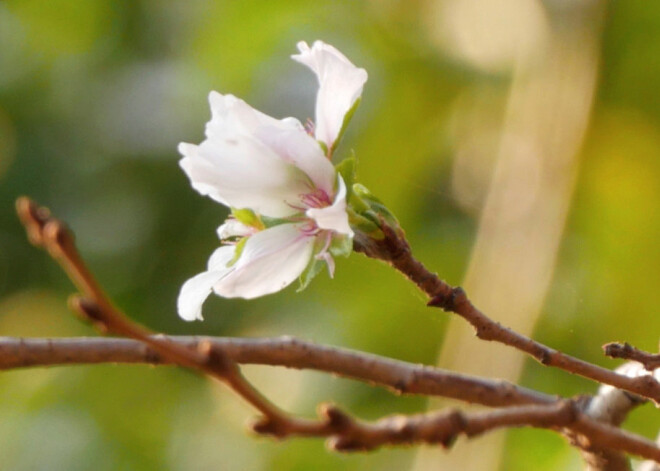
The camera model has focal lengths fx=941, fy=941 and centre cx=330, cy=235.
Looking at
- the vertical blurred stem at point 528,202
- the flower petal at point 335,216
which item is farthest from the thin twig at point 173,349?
the vertical blurred stem at point 528,202

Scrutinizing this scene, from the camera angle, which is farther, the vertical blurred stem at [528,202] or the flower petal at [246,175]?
the vertical blurred stem at [528,202]

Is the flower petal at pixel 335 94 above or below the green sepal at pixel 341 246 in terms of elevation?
above

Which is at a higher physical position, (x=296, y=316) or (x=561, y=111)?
(x=561, y=111)

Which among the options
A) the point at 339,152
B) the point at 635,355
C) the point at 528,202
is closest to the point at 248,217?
the point at 635,355

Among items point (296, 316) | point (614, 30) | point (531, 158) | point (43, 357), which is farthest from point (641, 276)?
point (43, 357)

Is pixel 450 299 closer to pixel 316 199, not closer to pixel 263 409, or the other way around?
pixel 316 199

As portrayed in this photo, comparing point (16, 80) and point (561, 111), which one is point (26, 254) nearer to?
point (16, 80)

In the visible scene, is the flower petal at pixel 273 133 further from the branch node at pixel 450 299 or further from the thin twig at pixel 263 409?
the thin twig at pixel 263 409
